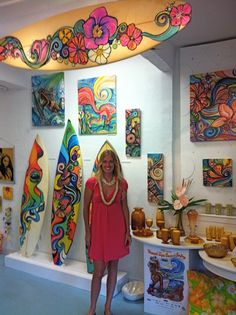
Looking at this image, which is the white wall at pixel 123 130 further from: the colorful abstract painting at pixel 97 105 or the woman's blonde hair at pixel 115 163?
the woman's blonde hair at pixel 115 163

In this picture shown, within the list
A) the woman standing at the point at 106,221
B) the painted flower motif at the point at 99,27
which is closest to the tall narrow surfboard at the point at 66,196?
the woman standing at the point at 106,221

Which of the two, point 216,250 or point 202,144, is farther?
point 202,144

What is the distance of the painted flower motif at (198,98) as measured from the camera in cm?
284

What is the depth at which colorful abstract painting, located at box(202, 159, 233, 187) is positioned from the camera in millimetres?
2748

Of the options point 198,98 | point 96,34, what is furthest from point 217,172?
point 96,34

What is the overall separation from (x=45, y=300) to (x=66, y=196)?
110cm

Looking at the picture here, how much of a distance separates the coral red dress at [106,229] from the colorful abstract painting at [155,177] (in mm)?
696

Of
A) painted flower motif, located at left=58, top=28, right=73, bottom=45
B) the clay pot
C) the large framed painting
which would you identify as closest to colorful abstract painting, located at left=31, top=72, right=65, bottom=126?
the large framed painting

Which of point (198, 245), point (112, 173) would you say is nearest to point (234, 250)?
point (198, 245)

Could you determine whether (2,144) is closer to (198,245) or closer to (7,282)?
(7,282)

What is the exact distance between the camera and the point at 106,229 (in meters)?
2.38

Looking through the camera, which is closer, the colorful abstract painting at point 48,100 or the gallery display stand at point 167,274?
the gallery display stand at point 167,274

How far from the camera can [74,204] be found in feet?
11.3

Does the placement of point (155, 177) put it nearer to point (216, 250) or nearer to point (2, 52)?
point (216, 250)
